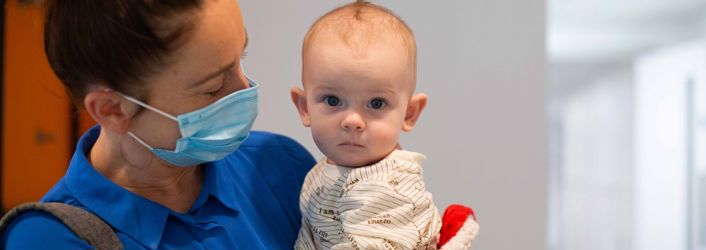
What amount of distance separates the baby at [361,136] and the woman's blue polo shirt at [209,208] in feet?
0.25

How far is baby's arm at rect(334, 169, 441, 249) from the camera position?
1.20m

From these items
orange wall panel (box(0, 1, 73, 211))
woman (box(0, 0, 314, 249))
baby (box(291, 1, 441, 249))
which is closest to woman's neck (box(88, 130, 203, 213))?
woman (box(0, 0, 314, 249))

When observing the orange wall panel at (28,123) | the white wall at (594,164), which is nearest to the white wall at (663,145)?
the white wall at (594,164)

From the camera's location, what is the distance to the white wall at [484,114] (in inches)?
83.0

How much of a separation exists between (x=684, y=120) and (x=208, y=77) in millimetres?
5451

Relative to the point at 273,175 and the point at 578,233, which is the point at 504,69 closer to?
the point at 273,175

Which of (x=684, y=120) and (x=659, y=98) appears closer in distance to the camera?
(x=684, y=120)

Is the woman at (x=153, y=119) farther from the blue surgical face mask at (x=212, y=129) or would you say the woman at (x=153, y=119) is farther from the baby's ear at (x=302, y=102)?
the baby's ear at (x=302, y=102)

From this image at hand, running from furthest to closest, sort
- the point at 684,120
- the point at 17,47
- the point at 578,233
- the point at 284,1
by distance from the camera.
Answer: the point at 578,233, the point at 684,120, the point at 17,47, the point at 284,1

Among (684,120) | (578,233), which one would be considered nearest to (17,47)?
(684,120)

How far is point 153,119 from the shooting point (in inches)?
46.4

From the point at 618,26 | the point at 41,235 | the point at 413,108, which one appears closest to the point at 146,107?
the point at 41,235

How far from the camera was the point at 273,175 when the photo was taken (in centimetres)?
142

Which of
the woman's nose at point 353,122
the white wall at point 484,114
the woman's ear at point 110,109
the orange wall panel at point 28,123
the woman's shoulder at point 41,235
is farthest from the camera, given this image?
the orange wall panel at point 28,123
